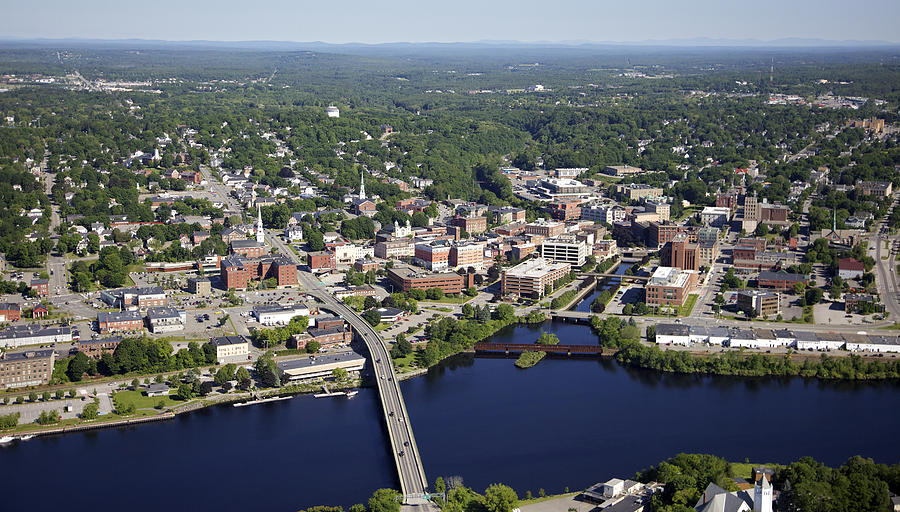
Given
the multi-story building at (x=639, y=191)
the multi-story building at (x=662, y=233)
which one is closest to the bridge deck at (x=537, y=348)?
the multi-story building at (x=662, y=233)

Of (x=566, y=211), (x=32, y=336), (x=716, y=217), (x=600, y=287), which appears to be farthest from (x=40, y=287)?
(x=716, y=217)

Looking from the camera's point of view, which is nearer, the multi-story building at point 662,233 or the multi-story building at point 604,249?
the multi-story building at point 604,249

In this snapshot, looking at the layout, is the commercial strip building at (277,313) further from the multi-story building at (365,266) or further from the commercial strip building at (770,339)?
the commercial strip building at (770,339)

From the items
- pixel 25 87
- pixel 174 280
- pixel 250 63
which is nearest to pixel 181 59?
pixel 250 63

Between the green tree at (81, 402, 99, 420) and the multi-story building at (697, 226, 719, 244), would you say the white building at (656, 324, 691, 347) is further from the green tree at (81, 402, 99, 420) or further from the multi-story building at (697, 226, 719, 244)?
the green tree at (81, 402, 99, 420)

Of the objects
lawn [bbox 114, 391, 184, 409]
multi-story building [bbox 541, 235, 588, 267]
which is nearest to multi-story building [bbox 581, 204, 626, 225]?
multi-story building [bbox 541, 235, 588, 267]

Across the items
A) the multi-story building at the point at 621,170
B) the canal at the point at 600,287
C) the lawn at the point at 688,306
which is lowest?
the canal at the point at 600,287

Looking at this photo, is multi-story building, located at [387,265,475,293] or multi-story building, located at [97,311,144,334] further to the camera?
multi-story building, located at [387,265,475,293]
